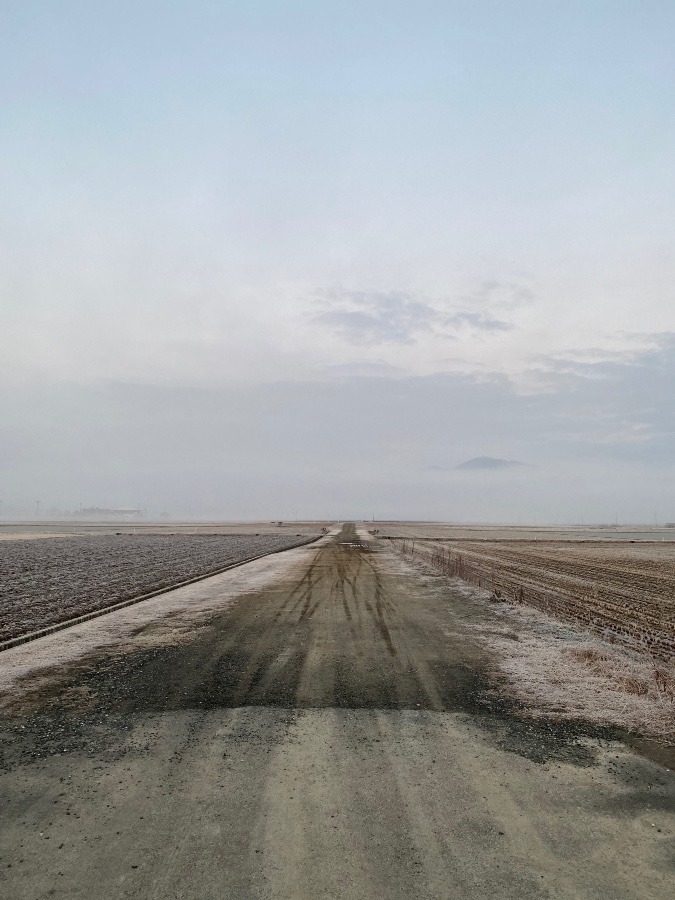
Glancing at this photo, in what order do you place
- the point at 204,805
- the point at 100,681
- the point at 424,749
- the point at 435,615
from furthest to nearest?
the point at 435,615, the point at 100,681, the point at 424,749, the point at 204,805

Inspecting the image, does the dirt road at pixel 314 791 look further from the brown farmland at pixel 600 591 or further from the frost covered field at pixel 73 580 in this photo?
the brown farmland at pixel 600 591

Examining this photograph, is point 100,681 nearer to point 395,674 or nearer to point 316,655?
point 316,655

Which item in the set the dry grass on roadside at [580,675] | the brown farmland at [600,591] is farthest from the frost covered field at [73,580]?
the brown farmland at [600,591]

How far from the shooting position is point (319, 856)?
515cm

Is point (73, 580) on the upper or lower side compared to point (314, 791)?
lower

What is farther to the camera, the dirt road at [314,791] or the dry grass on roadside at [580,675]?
the dry grass on roadside at [580,675]

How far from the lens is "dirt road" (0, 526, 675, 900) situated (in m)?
4.89

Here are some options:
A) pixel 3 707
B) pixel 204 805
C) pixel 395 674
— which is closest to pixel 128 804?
pixel 204 805

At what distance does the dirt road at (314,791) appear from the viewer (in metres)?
4.89

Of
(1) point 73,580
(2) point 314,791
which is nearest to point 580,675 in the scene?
(2) point 314,791

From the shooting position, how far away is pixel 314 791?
21.0 ft

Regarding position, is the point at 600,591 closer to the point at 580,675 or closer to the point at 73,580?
the point at 580,675

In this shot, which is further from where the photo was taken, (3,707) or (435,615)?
(435,615)

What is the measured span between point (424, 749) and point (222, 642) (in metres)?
8.08
